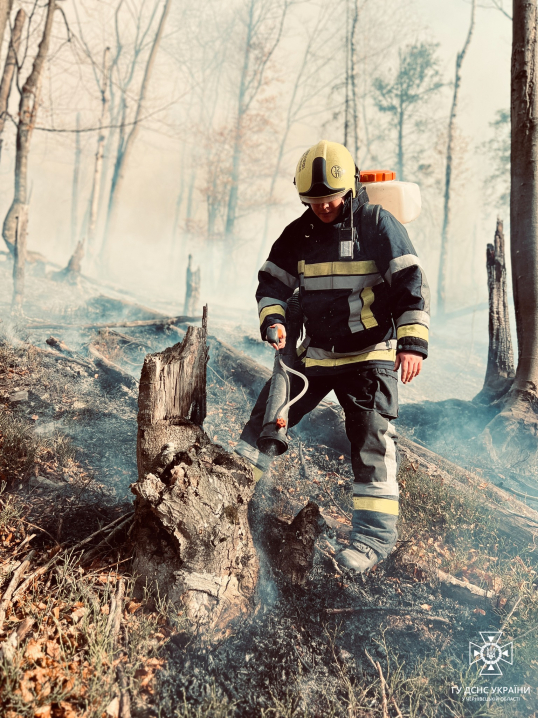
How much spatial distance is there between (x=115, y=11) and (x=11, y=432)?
79.0ft

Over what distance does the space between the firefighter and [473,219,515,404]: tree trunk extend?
3.96 meters

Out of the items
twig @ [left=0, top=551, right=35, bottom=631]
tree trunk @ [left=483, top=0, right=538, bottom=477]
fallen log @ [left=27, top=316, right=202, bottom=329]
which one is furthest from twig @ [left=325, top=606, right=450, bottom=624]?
fallen log @ [left=27, top=316, right=202, bottom=329]

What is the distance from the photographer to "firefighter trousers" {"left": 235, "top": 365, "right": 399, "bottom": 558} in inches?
100

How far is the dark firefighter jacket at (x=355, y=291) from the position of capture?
Answer: 2572 mm

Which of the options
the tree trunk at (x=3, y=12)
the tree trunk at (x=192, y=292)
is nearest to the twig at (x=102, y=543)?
the tree trunk at (x=3, y=12)

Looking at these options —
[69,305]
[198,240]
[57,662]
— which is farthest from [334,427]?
[198,240]

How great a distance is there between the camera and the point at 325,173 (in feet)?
8.41

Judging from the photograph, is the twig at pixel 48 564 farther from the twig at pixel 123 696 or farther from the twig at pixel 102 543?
the twig at pixel 123 696

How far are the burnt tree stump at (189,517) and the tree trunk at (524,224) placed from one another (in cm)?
406

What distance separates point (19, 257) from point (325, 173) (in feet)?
25.3

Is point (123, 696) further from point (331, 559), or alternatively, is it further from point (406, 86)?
point (406, 86)

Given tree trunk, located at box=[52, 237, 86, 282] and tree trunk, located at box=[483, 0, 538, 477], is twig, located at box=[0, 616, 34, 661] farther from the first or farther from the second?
tree trunk, located at box=[52, 237, 86, 282]

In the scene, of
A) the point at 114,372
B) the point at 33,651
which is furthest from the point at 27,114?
the point at 33,651

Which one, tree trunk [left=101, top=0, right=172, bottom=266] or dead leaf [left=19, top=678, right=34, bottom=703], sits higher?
tree trunk [left=101, top=0, right=172, bottom=266]
